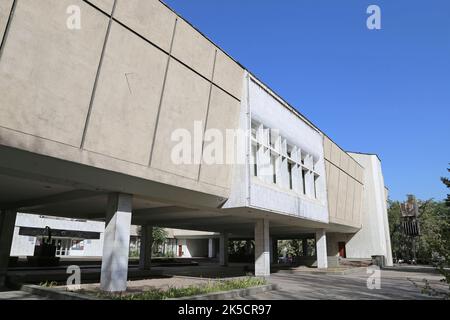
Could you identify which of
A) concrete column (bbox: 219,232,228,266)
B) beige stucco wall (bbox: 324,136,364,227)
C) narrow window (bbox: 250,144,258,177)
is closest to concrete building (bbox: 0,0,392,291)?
narrow window (bbox: 250,144,258,177)

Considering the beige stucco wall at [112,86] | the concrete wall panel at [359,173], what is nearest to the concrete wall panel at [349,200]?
the concrete wall panel at [359,173]

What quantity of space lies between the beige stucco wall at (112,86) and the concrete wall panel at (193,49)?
0.04 meters

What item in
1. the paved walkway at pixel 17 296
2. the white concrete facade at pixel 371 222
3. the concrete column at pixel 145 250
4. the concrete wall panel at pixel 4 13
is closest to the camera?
the concrete wall panel at pixel 4 13

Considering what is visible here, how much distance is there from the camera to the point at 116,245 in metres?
12.9

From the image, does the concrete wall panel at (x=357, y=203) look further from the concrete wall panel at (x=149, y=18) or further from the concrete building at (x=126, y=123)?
the concrete wall panel at (x=149, y=18)

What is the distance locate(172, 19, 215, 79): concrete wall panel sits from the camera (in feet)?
46.2

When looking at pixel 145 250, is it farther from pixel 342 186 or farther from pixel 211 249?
pixel 211 249

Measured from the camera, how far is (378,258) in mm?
36281

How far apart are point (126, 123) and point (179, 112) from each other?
2642 millimetres

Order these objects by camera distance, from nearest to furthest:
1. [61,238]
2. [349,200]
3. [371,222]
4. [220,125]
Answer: [220,125]
[349,200]
[371,222]
[61,238]

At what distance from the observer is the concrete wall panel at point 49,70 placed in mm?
9266

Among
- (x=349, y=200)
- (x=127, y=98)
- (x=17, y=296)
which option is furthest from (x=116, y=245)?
(x=349, y=200)
